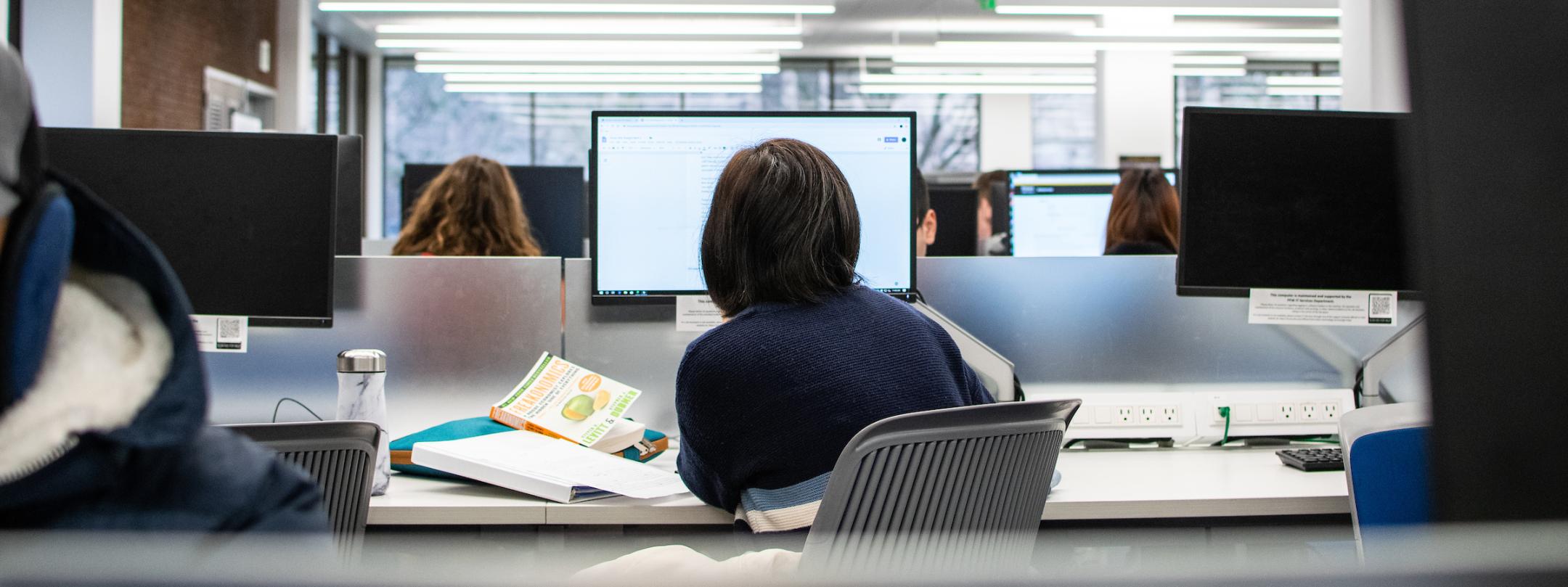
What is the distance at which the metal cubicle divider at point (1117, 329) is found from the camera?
6.56 feet

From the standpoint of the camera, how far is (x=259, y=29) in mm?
6941

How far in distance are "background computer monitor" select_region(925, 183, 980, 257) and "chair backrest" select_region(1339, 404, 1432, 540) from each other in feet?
8.04

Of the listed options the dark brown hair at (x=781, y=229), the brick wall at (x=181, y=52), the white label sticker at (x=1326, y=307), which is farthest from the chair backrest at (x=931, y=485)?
the brick wall at (x=181, y=52)

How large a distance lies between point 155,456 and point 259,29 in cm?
734

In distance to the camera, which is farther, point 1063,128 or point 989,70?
point 1063,128

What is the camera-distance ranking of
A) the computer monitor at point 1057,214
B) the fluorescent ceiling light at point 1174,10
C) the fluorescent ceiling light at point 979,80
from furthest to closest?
the fluorescent ceiling light at point 979,80, the fluorescent ceiling light at point 1174,10, the computer monitor at point 1057,214

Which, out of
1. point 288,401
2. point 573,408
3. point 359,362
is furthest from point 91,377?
point 288,401

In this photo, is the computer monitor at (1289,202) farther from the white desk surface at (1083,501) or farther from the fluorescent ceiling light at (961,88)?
the fluorescent ceiling light at (961,88)

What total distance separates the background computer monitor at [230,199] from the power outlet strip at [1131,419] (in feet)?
3.97

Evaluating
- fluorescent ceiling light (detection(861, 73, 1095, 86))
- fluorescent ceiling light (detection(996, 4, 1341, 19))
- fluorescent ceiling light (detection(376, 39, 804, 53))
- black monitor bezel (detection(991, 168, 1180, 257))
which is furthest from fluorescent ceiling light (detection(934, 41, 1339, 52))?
black monitor bezel (detection(991, 168, 1180, 257))

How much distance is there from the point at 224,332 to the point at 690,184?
2.43 ft

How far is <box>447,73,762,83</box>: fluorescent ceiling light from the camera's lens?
748cm

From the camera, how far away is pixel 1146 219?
3160mm

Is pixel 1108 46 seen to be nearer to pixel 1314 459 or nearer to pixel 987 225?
pixel 987 225
